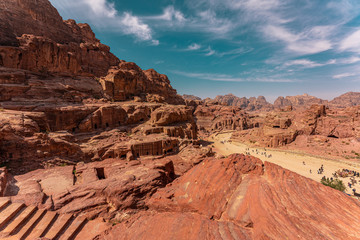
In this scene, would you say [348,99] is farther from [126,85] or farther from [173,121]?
[126,85]

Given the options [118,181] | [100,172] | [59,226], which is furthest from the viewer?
[100,172]

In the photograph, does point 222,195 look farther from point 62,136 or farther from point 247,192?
point 62,136

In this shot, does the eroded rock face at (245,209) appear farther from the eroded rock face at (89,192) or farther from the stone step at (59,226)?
the stone step at (59,226)

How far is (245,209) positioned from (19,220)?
391 inches

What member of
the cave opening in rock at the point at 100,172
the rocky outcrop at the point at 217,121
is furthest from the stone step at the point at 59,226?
the rocky outcrop at the point at 217,121

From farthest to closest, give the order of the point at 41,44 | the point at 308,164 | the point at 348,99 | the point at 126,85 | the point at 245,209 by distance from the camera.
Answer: the point at 348,99, the point at 126,85, the point at 41,44, the point at 308,164, the point at 245,209

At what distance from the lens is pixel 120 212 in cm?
725

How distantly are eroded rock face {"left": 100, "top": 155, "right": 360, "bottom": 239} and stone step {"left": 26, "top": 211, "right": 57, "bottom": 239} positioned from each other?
2.62 metres

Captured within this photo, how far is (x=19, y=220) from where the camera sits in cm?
600

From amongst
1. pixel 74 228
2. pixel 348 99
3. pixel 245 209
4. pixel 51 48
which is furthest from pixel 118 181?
pixel 348 99

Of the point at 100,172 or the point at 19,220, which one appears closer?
the point at 19,220

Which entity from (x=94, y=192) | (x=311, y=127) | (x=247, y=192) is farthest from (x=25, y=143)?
(x=311, y=127)

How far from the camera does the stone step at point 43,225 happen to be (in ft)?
18.8

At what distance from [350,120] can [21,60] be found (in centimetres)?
8163
